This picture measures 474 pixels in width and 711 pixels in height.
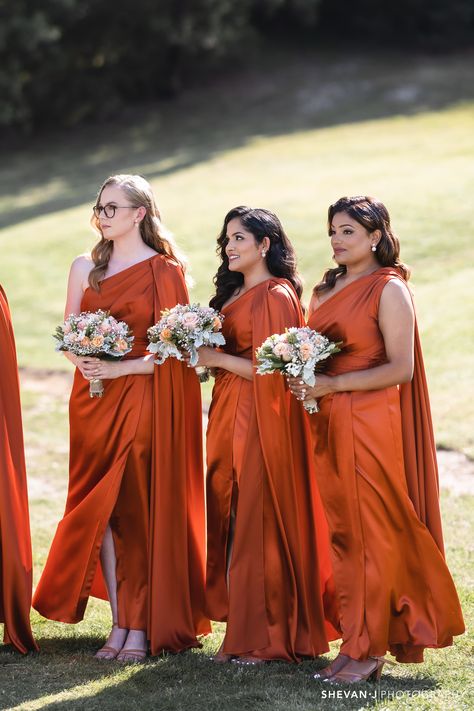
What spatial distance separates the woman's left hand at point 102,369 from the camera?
655 centimetres

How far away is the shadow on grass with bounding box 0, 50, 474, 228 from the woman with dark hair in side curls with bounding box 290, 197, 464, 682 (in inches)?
844

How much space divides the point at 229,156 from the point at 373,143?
4.24m

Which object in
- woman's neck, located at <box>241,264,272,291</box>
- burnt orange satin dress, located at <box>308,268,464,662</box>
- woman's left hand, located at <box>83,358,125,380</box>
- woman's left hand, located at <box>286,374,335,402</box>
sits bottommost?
burnt orange satin dress, located at <box>308,268,464,662</box>

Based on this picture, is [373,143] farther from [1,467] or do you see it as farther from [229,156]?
[1,467]

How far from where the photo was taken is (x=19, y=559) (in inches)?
260

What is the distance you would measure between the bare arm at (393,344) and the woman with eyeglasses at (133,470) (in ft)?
3.50

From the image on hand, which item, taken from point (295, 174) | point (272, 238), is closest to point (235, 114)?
point (295, 174)

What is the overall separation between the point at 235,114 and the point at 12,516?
31.4 metres

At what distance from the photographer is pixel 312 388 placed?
6.23 m

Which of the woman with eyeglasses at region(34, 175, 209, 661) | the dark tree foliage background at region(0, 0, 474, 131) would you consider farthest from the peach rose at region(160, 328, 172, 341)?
the dark tree foliage background at region(0, 0, 474, 131)

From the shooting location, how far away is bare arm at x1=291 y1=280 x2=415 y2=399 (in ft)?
20.0

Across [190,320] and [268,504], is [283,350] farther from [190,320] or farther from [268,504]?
[268,504]

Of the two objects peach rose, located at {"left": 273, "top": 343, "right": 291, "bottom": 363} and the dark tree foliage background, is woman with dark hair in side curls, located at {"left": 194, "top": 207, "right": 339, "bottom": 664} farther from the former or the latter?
the dark tree foliage background

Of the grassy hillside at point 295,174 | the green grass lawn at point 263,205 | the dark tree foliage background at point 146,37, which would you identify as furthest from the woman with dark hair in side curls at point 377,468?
the dark tree foliage background at point 146,37
